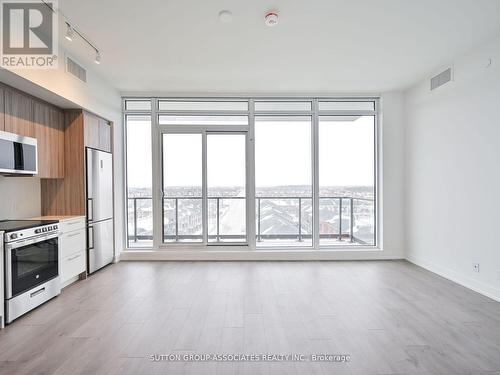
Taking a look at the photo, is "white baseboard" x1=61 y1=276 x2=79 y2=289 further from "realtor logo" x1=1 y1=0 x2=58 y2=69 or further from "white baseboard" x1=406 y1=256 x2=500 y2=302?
"white baseboard" x1=406 y1=256 x2=500 y2=302

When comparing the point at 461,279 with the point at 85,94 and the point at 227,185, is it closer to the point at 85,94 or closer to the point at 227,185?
the point at 227,185

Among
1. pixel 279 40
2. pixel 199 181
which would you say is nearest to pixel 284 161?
pixel 199 181

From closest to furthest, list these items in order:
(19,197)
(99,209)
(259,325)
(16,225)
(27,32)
Result: (259,325) < (27,32) < (16,225) < (19,197) < (99,209)

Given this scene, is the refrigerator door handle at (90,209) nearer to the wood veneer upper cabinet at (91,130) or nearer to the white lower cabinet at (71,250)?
the white lower cabinet at (71,250)

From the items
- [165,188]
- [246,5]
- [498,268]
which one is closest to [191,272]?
[165,188]

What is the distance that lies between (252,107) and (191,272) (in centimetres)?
311

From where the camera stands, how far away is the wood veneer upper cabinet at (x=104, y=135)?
175 inches

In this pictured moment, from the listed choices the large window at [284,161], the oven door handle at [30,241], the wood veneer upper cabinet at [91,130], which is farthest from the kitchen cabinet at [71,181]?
the large window at [284,161]

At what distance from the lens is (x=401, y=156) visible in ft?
16.5

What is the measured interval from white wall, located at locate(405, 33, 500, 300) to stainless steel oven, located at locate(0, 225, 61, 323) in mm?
5294

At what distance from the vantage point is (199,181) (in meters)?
5.07

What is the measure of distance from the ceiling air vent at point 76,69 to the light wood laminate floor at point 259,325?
2.91 m

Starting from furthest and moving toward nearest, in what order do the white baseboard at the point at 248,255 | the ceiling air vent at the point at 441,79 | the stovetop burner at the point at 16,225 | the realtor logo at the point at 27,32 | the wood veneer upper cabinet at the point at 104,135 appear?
the white baseboard at the point at 248,255 → the wood veneer upper cabinet at the point at 104,135 → the ceiling air vent at the point at 441,79 → the stovetop burner at the point at 16,225 → the realtor logo at the point at 27,32

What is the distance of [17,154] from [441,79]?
224 inches
